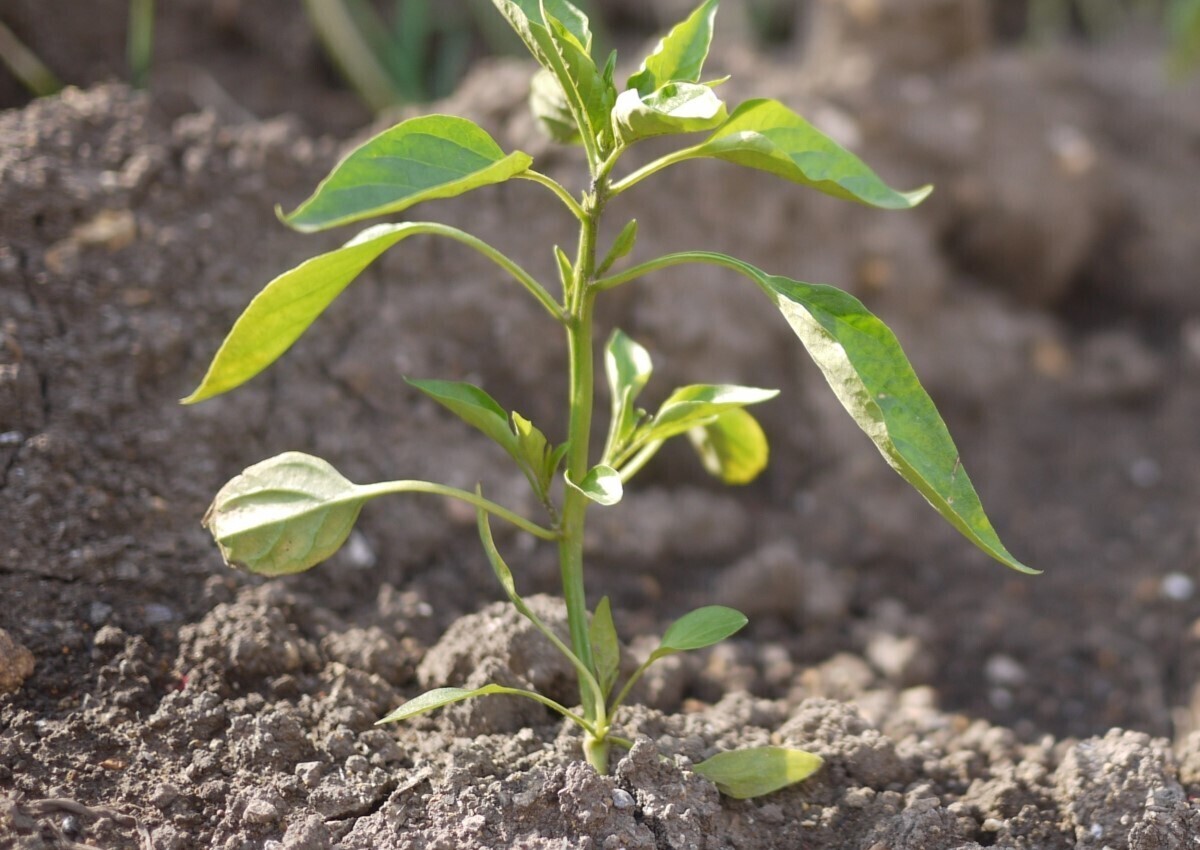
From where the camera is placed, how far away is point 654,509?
2125mm

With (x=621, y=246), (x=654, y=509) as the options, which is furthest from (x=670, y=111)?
(x=654, y=509)

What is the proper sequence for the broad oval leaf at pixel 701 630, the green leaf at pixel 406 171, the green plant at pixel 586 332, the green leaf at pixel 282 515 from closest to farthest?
the green leaf at pixel 406 171 < the green plant at pixel 586 332 < the green leaf at pixel 282 515 < the broad oval leaf at pixel 701 630

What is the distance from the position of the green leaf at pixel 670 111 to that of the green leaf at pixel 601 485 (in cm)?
36

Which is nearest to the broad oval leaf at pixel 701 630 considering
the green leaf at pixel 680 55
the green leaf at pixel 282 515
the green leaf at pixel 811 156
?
the green leaf at pixel 282 515

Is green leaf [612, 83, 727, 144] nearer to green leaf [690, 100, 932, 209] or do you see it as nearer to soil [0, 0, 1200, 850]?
green leaf [690, 100, 932, 209]

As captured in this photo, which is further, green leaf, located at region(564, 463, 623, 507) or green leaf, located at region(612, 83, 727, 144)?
green leaf, located at region(564, 463, 623, 507)

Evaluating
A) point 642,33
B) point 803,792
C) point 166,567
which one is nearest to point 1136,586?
point 803,792

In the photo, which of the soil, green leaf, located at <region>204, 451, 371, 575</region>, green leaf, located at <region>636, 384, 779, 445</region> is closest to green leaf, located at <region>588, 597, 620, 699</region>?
the soil

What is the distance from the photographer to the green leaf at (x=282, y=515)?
119 cm

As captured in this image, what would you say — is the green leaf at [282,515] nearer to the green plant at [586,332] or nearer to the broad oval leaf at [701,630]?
the green plant at [586,332]

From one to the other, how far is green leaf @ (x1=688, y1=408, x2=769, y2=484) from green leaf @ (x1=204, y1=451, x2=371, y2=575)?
1.69ft

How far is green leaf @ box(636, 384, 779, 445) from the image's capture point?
1230 millimetres

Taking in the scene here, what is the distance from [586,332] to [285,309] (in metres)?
0.35

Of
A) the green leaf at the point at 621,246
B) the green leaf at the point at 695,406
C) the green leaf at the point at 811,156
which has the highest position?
the green leaf at the point at 811,156
